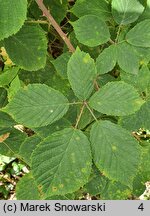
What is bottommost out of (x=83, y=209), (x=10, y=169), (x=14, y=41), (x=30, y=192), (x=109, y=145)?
(x=10, y=169)

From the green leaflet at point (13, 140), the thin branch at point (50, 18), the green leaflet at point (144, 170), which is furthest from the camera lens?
the green leaflet at point (13, 140)

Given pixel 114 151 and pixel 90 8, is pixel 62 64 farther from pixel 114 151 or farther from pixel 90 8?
pixel 114 151

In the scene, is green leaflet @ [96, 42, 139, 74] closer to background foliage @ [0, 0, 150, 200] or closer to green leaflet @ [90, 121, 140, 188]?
background foliage @ [0, 0, 150, 200]

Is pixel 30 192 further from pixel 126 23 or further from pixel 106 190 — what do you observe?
pixel 126 23

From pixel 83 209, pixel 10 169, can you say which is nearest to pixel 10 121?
pixel 83 209

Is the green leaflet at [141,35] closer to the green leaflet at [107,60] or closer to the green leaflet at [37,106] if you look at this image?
the green leaflet at [107,60]

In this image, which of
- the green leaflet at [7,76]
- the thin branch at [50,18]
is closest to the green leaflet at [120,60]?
the thin branch at [50,18]

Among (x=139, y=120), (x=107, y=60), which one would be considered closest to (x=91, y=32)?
(x=107, y=60)
